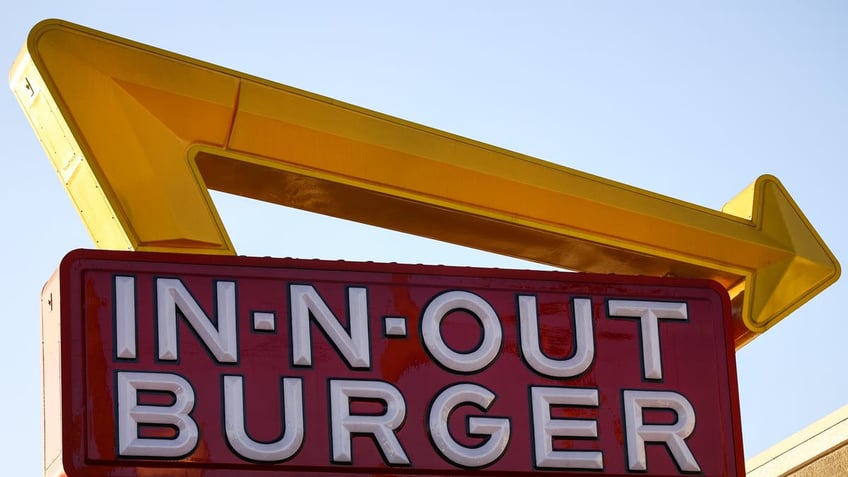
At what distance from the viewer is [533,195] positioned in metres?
11.4

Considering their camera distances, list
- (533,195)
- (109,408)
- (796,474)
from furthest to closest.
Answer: (796,474) → (533,195) → (109,408)

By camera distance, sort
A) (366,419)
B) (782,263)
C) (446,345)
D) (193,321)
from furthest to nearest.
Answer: (782,263) → (446,345) → (366,419) → (193,321)

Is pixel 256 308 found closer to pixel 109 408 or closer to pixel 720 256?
pixel 109 408

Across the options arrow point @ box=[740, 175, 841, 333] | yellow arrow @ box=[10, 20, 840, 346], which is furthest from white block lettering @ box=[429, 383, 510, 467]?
arrow point @ box=[740, 175, 841, 333]

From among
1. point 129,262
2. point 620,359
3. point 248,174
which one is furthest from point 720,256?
point 129,262

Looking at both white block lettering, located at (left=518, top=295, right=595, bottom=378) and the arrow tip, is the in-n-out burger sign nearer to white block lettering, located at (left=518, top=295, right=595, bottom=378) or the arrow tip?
white block lettering, located at (left=518, top=295, right=595, bottom=378)

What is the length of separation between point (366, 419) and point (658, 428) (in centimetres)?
181

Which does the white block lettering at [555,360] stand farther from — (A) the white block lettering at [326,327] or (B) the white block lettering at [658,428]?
(A) the white block lettering at [326,327]

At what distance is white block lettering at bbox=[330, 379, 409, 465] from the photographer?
10.0 m

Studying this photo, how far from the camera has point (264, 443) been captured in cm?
986

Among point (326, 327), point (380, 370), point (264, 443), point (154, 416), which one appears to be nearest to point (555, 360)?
point (380, 370)

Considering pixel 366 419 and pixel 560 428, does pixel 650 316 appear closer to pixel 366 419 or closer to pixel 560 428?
pixel 560 428

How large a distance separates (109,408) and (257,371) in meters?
0.86

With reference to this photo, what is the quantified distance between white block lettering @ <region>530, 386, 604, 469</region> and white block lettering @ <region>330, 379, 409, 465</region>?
0.82m
